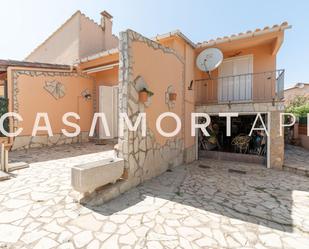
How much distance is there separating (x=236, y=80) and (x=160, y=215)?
24.8 feet

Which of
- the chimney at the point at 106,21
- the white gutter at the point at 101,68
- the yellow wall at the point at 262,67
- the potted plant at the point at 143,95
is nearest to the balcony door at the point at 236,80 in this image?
the yellow wall at the point at 262,67

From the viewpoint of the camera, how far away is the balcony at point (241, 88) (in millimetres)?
7688

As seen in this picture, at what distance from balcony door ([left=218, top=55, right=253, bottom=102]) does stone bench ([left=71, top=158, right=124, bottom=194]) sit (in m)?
6.64

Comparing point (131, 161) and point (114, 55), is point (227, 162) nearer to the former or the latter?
point (131, 161)

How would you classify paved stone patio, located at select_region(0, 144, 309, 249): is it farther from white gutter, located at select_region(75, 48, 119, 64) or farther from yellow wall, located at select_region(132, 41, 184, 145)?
A: white gutter, located at select_region(75, 48, 119, 64)

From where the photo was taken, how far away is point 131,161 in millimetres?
4805

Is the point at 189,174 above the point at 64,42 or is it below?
below

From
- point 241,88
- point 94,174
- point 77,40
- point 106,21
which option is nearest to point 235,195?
point 94,174

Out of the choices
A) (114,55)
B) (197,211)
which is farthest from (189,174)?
(114,55)

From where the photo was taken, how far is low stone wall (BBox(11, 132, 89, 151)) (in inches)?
335

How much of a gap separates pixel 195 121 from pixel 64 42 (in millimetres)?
10301

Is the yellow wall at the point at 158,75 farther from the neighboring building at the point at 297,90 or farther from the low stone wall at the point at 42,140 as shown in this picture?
the neighboring building at the point at 297,90

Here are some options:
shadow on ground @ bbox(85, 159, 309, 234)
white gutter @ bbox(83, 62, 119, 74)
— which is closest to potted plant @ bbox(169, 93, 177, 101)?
shadow on ground @ bbox(85, 159, 309, 234)

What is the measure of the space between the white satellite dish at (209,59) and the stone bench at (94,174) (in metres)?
6.04
